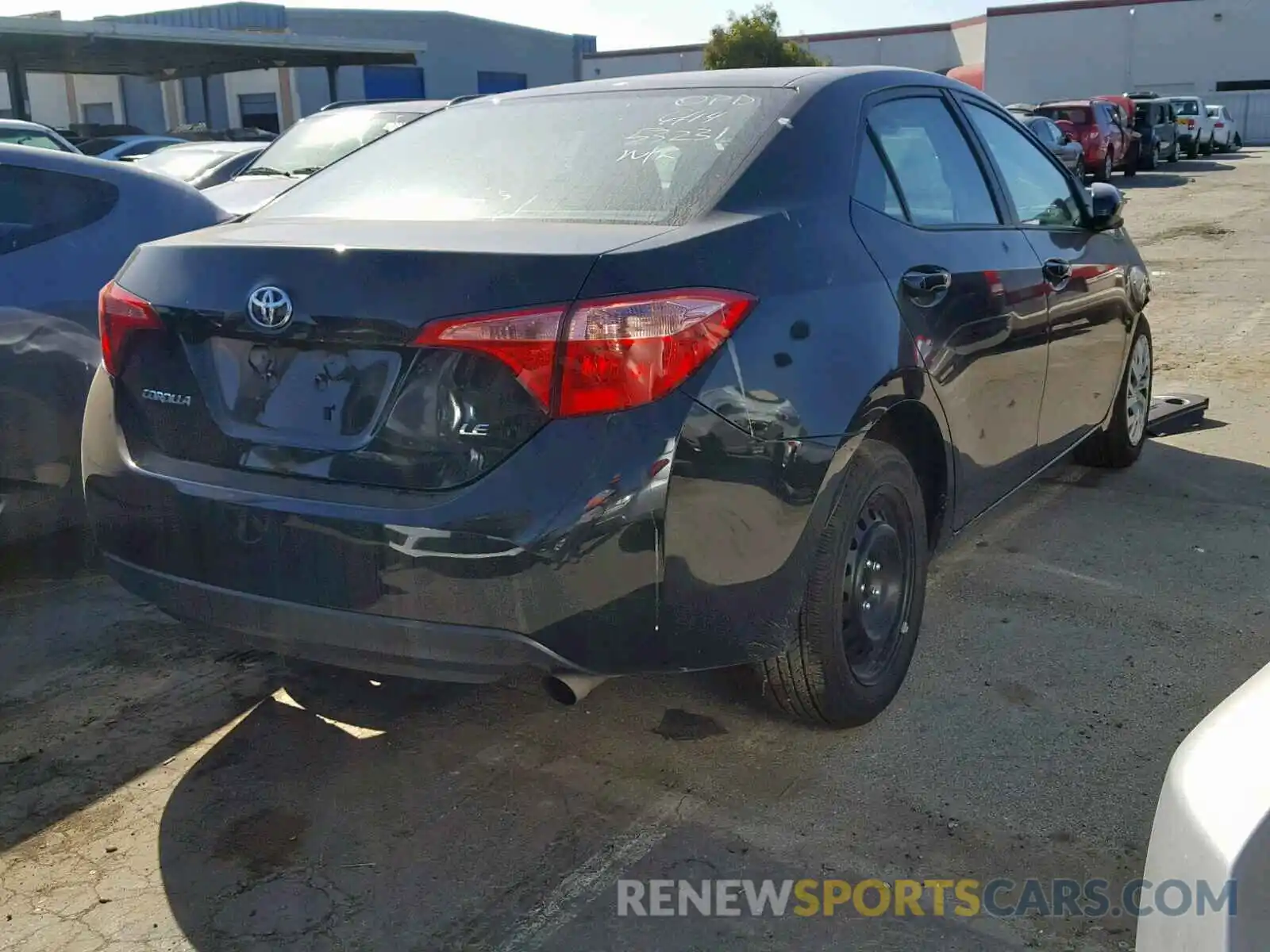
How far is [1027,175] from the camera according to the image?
4.46m

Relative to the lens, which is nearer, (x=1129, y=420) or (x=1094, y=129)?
(x=1129, y=420)

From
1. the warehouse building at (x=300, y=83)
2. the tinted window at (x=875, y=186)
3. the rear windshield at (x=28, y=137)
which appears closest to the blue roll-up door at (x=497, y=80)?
the warehouse building at (x=300, y=83)

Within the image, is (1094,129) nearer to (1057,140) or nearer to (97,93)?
(1057,140)

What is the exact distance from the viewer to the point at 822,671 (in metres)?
3.09

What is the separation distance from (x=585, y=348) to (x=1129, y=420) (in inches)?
151

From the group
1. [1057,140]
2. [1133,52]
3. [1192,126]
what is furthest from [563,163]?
[1133,52]

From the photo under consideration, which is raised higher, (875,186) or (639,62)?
(639,62)

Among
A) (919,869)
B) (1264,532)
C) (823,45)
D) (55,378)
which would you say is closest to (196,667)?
(55,378)

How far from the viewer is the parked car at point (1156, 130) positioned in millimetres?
29000

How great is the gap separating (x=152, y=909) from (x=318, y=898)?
0.34 meters

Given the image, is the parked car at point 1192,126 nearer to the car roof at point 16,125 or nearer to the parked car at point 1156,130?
the parked car at point 1156,130

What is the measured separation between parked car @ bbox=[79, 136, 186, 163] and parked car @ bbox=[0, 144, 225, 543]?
34.0ft

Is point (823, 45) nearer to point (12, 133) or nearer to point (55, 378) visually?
point (12, 133)

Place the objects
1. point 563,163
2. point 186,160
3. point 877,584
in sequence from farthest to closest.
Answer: point 186,160, point 877,584, point 563,163
